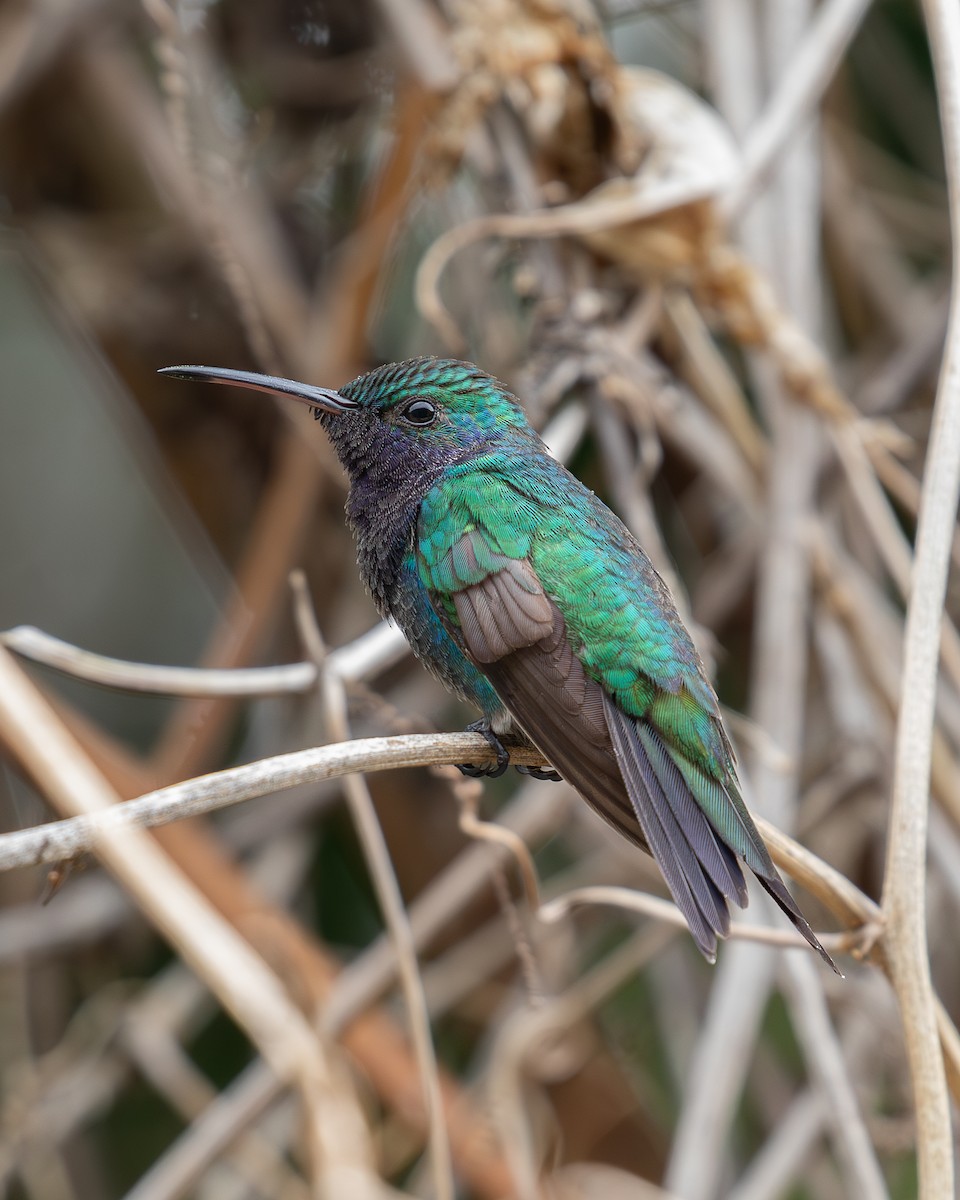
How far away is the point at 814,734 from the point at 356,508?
118 centimetres

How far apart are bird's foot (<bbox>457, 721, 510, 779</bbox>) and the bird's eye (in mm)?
474

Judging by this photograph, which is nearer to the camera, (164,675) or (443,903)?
(164,675)

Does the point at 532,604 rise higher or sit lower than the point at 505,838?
higher

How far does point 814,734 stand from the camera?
2.60 metres

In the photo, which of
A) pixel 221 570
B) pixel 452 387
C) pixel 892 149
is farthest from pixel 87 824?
pixel 892 149

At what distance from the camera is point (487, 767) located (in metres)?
1.71

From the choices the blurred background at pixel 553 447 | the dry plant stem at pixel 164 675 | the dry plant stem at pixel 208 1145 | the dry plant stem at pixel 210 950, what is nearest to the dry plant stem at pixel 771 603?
the blurred background at pixel 553 447

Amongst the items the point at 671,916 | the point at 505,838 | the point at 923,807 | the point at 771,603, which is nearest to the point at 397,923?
the point at 505,838

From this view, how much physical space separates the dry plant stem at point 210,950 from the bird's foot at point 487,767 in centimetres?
56

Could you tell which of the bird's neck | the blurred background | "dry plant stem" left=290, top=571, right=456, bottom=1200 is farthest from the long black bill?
"dry plant stem" left=290, top=571, right=456, bottom=1200

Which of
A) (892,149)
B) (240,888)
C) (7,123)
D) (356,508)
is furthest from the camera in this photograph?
(892,149)

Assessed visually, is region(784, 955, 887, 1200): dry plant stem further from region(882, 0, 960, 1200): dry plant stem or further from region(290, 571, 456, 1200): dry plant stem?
region(290, 571, 456, 1200): dry plant stem

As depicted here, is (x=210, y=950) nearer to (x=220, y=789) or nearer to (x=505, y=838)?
(x=220, y=789)

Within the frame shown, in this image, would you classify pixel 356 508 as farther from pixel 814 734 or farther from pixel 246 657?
pixel 814 734
